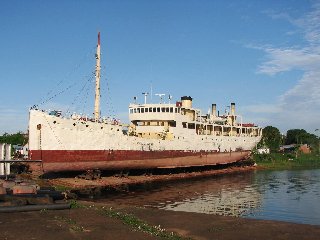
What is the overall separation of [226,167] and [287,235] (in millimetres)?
49973

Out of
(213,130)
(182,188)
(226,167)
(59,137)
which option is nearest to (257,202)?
(182,188)

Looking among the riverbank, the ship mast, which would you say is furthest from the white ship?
the riverbank

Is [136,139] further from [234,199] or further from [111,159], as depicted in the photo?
[234,199]

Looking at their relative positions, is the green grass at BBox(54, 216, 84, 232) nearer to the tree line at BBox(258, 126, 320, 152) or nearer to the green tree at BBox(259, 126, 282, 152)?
the tree line at BBox(258, 126, 320, 152)

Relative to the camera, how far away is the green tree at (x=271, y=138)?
384 feet

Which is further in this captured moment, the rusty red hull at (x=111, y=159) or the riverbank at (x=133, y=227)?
the rusty red hull at (x=111, y=159)

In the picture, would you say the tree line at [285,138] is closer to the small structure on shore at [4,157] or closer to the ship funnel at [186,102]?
the ship funnel at [186,102]

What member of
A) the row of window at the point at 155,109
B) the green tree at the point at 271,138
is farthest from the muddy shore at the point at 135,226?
the green tree at the point at 271,138

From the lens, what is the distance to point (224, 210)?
26172 mm

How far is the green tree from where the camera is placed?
11699 centimetres

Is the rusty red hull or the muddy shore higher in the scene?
the rusty red hull

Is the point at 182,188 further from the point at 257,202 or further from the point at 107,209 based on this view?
the point at 107,209

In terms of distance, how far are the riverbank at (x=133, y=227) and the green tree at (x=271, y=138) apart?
10107 cm

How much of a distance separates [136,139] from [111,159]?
4319 millimetres
